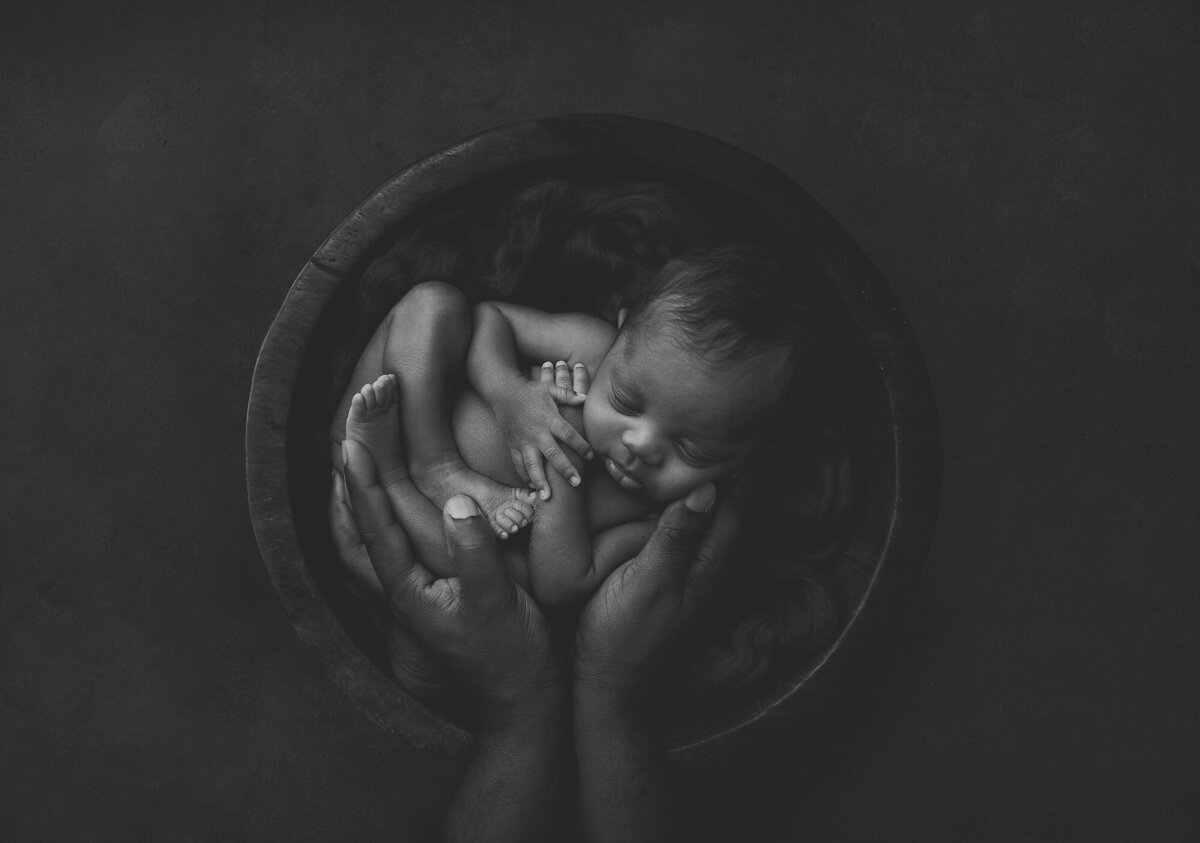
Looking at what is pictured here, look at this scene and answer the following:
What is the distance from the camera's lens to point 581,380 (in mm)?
983

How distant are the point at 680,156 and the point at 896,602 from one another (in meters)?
0.48

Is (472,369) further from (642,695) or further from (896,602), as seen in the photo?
(896,602)

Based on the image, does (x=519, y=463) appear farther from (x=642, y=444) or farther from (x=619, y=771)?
(x=619, y=771)

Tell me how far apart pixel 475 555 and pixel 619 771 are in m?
0.25

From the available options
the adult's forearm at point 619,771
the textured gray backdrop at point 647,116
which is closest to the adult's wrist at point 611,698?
the adult's forearm at point 619,771

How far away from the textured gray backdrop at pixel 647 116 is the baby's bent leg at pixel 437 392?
1.02 ft

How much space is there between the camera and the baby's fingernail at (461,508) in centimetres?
92

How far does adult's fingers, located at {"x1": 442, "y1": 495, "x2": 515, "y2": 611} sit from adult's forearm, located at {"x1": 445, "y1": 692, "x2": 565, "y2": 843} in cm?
12

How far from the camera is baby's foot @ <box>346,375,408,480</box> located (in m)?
0.94

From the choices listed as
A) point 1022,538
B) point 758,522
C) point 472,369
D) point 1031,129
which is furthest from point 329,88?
point 1022,538

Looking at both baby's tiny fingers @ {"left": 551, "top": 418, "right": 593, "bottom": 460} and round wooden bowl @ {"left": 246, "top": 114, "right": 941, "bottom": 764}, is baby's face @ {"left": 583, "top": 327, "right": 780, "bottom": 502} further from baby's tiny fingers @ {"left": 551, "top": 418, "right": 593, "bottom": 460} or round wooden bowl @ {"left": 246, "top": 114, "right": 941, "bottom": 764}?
round wooden bowl @ {"left": 246, "top": 114, "right": 941, "bottom": 764}

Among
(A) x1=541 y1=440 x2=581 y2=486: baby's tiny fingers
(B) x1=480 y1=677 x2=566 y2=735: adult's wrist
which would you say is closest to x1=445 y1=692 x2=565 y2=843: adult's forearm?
(B) x1=480 y1=677 x2=566 y2=735: adult's wrist

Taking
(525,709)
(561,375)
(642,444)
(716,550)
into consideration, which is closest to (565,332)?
(561,375)

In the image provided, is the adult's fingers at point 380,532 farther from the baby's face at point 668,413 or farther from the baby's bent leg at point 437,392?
the baby's face at point 668,413
